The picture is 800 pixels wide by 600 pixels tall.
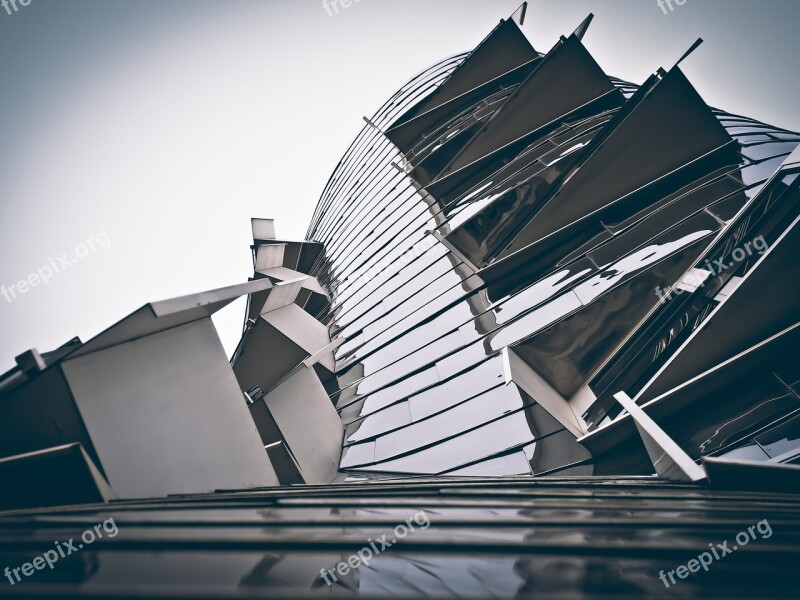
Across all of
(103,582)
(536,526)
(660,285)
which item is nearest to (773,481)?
(536,526)

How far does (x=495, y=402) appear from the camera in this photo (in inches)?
272

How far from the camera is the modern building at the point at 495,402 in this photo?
96.0 inches

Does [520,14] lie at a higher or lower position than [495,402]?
higher

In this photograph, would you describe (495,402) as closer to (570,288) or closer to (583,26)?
(570,288)

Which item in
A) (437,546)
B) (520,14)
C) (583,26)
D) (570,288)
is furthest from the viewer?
(520,14)

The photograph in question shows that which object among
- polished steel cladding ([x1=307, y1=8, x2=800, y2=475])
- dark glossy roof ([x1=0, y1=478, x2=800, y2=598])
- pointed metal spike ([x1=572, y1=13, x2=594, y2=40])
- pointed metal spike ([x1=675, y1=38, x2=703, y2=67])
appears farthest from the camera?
pointed metal spike ([x1=572, y1=13, x2=594, y2=40])

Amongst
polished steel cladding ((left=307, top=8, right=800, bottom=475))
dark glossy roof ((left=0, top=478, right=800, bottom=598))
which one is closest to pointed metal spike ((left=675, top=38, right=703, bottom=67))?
polished steel cladding ((left=307, top=8, right=800, bottom=475))

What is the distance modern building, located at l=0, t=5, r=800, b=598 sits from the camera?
244cm

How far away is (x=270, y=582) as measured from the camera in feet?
7.01

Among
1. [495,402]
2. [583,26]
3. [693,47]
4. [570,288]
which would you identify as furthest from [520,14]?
[495,402]

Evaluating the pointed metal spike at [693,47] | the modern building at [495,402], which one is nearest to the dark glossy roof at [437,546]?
the modern building at [495,402]

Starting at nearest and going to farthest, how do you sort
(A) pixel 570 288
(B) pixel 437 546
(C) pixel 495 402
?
(B) pixel 437 546 < (C) pixel 495 402 < (A) pixel 570 288

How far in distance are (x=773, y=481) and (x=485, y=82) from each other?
51.8 feet

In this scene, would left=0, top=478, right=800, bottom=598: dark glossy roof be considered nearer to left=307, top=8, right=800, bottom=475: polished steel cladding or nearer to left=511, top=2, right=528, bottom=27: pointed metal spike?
left=307, top=8, right=800, bottom=475: polished steel cladding
